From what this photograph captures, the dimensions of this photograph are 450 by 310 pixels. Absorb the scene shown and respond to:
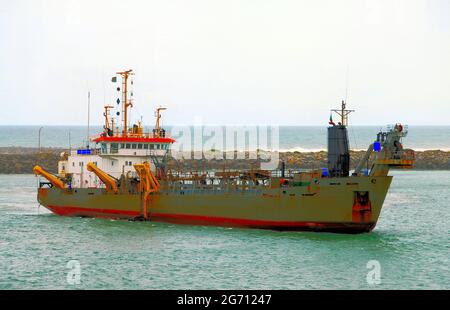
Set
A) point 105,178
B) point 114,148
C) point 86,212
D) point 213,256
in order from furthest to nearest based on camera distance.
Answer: point 114,148 → point 86,212 → point 105,178 → point 213,256

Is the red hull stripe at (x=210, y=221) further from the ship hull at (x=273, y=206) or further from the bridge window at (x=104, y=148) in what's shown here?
the bridge window at (x=104, y=148)

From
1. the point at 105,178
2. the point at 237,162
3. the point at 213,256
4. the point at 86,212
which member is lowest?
the point at 213,256

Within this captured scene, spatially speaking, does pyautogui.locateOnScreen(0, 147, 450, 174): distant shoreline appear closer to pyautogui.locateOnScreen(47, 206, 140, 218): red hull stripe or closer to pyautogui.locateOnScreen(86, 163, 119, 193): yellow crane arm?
pyautogui.locateOnScreen(47, 206, 140, 218): red hull stripe

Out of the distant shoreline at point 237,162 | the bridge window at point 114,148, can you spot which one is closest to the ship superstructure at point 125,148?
the bridge window at point 114,148

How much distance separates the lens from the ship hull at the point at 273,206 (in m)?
35.1

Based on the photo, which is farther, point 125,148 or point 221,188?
point 125,148

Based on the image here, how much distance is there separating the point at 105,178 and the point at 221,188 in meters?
8.21

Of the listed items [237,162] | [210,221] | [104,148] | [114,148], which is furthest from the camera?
[237,162]

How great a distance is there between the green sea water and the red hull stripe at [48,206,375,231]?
430 millimetres

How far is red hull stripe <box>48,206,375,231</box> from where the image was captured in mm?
35875

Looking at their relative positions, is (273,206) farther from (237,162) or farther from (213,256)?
(237,162)

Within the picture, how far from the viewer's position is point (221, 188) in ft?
130

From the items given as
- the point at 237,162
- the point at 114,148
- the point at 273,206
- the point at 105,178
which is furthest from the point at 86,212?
the point at 237,162
